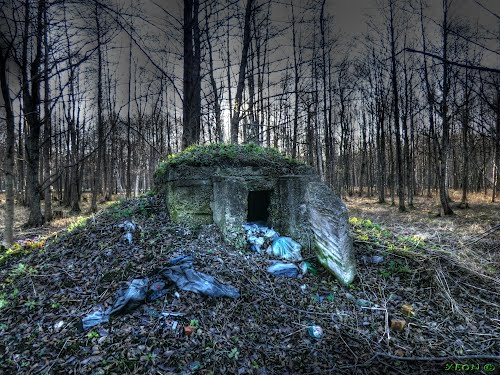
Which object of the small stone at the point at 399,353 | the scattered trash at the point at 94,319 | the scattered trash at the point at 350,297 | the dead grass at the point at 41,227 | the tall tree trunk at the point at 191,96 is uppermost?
the tall tree trunk at the point at 191,96

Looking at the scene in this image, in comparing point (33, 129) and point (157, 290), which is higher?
point (33, 129)

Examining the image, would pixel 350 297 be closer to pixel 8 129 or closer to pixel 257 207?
pixel 257 207

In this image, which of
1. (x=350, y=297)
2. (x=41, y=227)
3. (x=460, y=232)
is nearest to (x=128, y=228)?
(x=350, y=297)

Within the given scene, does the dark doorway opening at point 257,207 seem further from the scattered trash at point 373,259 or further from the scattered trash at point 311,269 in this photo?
the scattered trash at point 373,259

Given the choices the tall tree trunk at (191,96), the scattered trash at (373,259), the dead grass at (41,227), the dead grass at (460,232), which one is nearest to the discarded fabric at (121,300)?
the scattered trash at (373,259)

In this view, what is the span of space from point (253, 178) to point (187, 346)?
3235 mm

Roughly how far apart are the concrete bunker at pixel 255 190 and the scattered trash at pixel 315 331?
3.66 feet

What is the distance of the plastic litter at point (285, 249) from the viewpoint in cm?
469

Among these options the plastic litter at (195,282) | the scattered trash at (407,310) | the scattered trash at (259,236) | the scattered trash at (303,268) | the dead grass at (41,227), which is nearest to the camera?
the plastic litter at (195,282)

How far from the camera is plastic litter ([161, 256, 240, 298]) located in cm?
A: 350

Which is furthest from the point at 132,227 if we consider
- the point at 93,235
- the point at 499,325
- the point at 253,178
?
the point at 499,325

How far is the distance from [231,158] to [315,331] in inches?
135

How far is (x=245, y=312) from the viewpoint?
134 inches

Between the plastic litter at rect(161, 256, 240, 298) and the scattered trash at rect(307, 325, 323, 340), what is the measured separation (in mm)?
1003
